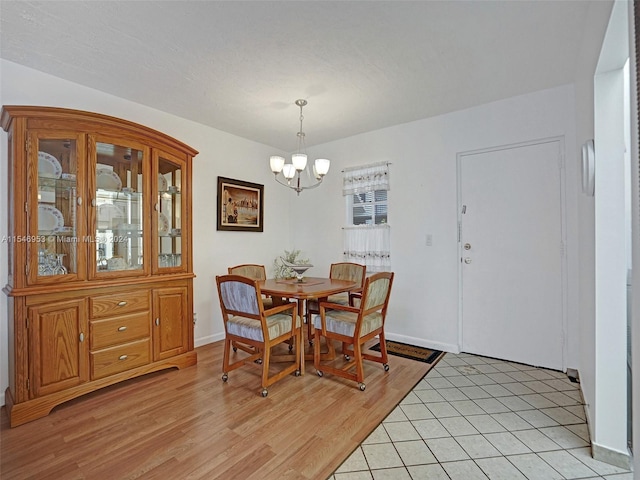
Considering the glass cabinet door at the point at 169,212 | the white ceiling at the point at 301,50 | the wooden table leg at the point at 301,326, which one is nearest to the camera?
→ the white ceiling at the point at 301,50

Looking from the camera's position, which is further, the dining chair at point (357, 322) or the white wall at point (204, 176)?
the dining chair at point (357, 322)

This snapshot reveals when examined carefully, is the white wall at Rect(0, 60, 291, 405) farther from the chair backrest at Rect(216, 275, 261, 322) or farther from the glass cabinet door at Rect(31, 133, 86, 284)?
A: the chair backrest at Rect(216, 275, 261, 322)

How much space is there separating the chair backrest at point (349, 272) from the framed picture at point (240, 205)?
128cm

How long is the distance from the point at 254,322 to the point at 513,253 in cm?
250

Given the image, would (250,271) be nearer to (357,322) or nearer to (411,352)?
(357,322)

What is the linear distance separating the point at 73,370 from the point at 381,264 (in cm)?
304

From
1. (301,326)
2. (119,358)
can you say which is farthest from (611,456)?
(119,358)

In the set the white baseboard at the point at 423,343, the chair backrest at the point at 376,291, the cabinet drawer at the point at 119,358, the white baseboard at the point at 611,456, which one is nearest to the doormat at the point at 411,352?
the white baseboard at the point at 423,343

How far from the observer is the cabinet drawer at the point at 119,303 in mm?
2314

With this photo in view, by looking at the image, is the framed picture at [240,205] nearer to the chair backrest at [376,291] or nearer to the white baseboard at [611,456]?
the chair backrest at [376,291]

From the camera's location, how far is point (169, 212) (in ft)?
9.53

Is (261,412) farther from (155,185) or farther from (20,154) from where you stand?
(20,154)

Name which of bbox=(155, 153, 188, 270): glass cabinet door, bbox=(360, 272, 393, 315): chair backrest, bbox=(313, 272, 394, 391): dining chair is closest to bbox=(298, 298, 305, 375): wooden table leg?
bbox=(313, 272, 394, 391): dining chair

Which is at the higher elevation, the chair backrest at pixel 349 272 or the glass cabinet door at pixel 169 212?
the glass cabinet door at pixel 169 212
